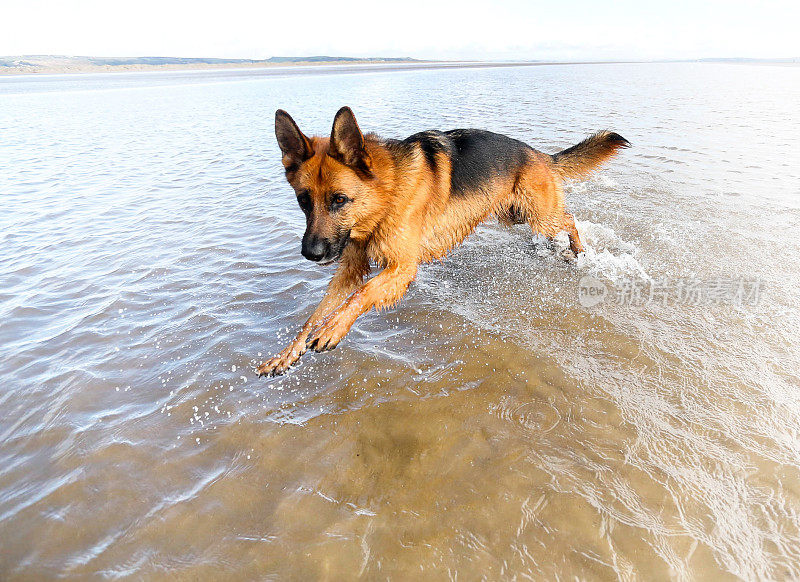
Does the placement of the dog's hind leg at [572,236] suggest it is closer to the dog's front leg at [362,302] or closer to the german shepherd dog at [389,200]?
the german shepherd dog at [389,200]

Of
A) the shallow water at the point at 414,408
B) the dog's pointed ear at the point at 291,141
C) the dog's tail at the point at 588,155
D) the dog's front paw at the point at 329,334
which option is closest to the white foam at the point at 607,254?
the shallow water at the point at 414,408

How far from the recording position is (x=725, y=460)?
2.40m

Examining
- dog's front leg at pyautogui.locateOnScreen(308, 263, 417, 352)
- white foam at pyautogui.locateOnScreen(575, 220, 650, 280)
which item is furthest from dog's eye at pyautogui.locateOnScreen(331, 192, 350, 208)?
white foam at pyautogui.locateOnScreen(575, 220, 650, 280)

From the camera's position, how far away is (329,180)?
11.4 feet

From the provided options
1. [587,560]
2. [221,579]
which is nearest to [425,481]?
[587,560]

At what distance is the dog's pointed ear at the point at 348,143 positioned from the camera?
330 centimetres

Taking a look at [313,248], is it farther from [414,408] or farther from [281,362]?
[414,408]

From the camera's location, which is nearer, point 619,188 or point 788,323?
point 788,323

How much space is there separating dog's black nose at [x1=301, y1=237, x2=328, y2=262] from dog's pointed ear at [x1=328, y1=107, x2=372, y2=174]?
0.70m

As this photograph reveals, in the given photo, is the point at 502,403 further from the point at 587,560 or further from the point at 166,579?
the point at 166,579

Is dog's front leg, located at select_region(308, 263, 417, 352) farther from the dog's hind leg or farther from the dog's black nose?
the dog's hind leg

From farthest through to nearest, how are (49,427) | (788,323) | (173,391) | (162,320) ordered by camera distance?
(162,320)
(788,323)
(173,391)
(49,427)

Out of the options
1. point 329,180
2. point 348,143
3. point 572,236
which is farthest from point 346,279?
point 572,236

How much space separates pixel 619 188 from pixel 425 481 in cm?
697
